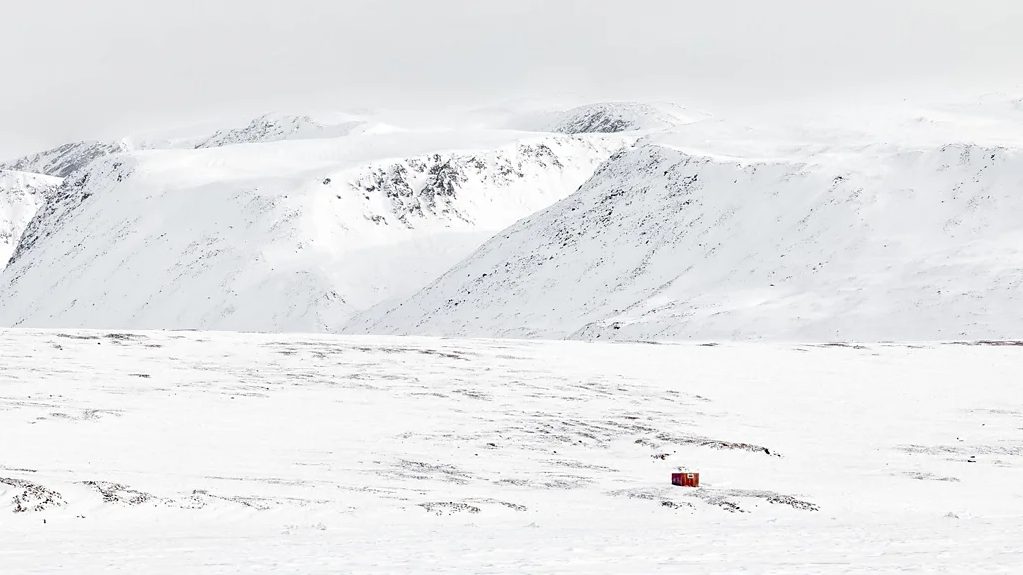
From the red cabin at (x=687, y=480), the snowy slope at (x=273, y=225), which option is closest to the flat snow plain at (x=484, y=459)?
the red cabin at (x=687, y=480)

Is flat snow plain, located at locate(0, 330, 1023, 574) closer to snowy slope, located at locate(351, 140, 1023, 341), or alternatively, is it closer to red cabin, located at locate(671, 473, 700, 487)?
red cabin, located at locate(671, 473, 700, 487)

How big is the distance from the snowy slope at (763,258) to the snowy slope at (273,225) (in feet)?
55.0

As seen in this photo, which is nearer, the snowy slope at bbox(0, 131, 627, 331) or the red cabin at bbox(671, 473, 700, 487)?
the red cabin at bbox(671, 473, 700, 487)

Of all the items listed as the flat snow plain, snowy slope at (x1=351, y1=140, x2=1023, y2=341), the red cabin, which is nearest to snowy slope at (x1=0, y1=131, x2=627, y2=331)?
snowy slope at (x1=351, y1=140, x2=1023, y2=341)

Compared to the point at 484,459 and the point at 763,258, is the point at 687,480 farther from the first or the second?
the point at 763,258

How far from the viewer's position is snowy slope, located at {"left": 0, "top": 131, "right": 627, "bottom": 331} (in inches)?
3952

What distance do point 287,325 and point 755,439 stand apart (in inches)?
2900

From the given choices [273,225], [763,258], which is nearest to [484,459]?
[763,258]

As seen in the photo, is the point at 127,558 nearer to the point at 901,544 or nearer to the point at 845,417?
the point at 901,544

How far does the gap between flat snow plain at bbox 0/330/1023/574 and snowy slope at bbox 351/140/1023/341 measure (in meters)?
18.5

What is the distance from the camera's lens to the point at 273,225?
363 ft

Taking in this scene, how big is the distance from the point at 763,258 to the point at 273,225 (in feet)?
189

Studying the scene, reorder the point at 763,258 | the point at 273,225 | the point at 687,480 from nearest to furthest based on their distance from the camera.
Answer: the point at 687,480
the point at 763,258
the point at 273,225

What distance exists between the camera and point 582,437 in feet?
76.9
